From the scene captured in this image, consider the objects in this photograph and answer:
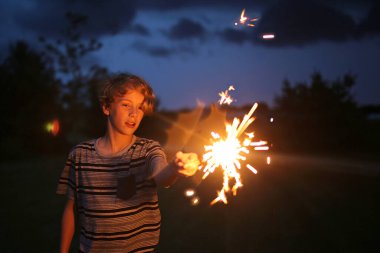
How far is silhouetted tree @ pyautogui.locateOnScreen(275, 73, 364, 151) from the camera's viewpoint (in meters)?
27.4

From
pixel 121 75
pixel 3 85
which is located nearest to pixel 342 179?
pixel 121 75

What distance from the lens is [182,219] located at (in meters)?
10.1

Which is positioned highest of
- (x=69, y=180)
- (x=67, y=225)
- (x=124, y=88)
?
(x=124, y=88)

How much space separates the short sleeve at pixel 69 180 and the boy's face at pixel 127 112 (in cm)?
42

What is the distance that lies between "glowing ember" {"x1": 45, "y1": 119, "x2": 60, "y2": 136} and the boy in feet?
86.6

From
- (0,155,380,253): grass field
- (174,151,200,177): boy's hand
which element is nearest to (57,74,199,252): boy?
(174,151,200,177): boy's hand

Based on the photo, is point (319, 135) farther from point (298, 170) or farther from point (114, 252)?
point (114, 252)

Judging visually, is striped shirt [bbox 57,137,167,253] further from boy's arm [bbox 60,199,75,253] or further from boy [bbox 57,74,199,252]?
boy's arm [bbox 60,199,75,253]

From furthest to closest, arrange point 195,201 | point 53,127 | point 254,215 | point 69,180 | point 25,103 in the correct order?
point 53,127, point 25,103, point 195,201, point 254,215, point 69,180

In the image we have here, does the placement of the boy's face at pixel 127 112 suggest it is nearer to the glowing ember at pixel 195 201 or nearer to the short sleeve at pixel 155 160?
the short sleeve at pixel 155 160

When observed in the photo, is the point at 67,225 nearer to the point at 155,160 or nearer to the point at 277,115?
the point at 155,160

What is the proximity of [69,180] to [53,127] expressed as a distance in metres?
26.7

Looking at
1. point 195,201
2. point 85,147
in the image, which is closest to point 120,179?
point 85,147

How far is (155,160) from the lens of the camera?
2.85 meters
